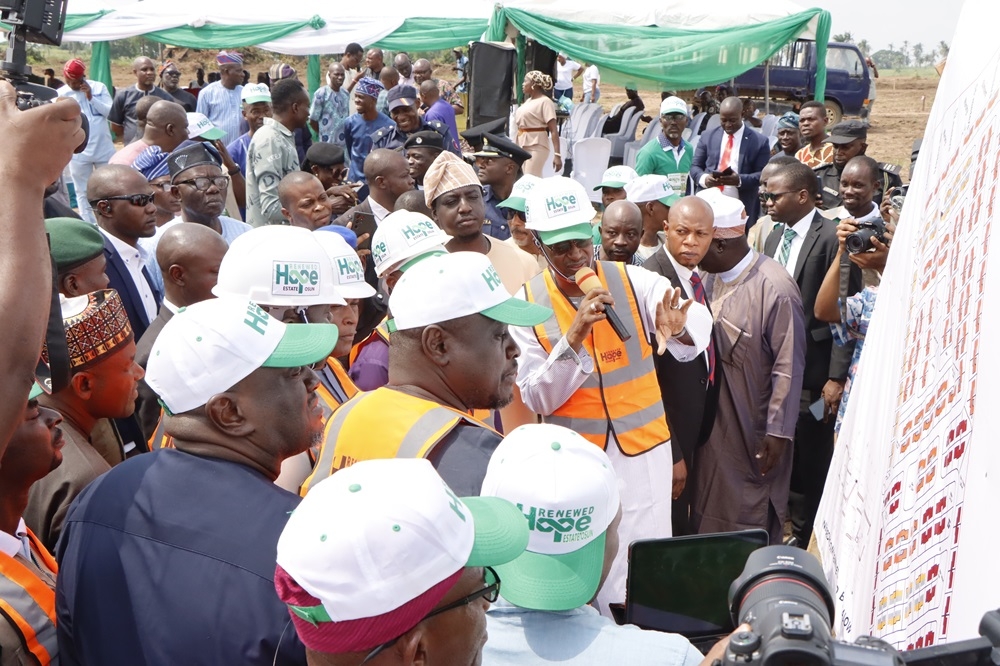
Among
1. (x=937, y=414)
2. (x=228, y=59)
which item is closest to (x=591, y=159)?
(x=228, y=59)

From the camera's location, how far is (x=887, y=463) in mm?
2182

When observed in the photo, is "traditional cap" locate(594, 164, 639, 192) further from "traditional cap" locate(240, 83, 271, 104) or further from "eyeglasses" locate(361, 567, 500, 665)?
"eyeglasses" locate(361, 567, 500, 665)

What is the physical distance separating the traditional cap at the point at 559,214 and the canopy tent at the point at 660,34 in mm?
8426

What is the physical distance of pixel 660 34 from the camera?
12297 millimetres

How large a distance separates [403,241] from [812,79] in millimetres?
18735

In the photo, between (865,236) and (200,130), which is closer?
(865,236)

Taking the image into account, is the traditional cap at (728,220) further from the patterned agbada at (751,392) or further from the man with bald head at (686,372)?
the patterned agbada at (751,392)

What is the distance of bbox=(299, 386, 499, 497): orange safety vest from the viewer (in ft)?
8.41

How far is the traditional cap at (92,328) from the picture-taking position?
118 inches

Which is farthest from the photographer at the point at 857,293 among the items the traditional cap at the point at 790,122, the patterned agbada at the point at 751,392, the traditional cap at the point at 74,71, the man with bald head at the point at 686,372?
the traditional cap at the point at 74,71

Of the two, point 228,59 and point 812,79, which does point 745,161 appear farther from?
point 812,79

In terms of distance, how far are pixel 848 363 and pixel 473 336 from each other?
2.87 metres

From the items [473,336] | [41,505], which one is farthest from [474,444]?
[41,505]

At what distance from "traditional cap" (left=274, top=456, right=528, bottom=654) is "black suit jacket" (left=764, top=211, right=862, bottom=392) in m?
3.84
